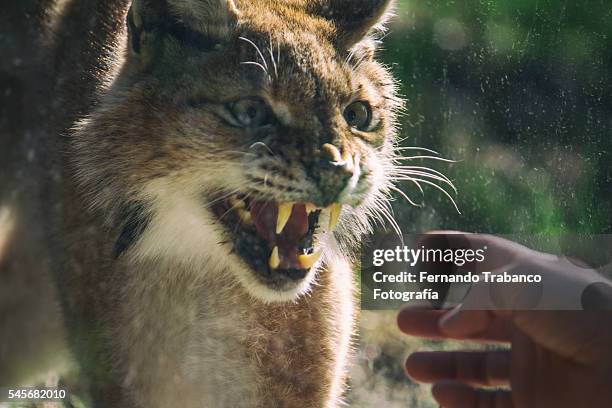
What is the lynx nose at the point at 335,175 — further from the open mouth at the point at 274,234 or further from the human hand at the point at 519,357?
the human hand at the point at 519,357

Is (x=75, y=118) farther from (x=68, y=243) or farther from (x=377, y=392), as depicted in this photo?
(x=377, y=392)

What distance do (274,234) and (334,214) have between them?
150mm

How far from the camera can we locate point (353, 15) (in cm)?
221

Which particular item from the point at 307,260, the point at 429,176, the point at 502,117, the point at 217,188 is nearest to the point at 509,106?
the point at 502,117

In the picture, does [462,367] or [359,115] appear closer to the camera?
[359,115]

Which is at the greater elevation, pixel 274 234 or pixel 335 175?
pixel 335 175

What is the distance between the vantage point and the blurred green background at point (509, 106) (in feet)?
7.50

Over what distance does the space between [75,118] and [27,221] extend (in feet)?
1.48

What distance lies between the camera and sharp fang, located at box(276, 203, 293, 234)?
2.00 m

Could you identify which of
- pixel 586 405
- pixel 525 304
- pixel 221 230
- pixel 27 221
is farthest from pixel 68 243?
pixel 586 405

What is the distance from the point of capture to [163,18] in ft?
6.73

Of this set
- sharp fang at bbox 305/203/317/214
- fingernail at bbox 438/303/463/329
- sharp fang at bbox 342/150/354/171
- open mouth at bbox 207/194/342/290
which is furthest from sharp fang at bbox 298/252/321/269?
fingernail at bbox 438/303/463/329

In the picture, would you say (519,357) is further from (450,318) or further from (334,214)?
(334,214)

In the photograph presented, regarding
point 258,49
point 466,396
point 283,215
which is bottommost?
point 466,396
